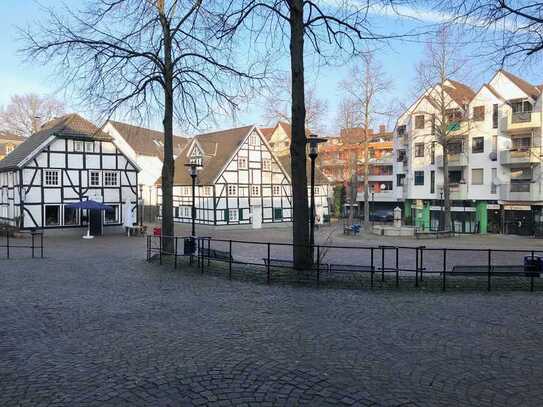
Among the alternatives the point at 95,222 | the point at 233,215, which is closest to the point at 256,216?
the point at 233,215

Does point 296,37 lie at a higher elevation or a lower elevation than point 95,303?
higher

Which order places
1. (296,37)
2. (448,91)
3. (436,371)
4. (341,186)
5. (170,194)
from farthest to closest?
(341,186)
(448,91)
(170,194)
(296,37)
(436,371)

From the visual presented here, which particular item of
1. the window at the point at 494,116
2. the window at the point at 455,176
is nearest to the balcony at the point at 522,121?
the window at the point at 494,116

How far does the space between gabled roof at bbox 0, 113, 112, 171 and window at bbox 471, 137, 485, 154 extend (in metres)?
31.6

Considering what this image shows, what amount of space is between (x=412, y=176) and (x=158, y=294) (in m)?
41.4

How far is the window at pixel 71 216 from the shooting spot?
3412 centimetres

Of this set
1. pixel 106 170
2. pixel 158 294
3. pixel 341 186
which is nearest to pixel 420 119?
pixel 341 186

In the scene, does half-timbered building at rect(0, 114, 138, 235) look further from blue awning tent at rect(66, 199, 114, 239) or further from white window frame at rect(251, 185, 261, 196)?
white window frame at rect(251, 185, 261, 196)

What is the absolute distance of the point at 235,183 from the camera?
147 feet

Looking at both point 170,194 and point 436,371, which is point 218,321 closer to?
point 436,371

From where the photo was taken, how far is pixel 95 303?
932 cm

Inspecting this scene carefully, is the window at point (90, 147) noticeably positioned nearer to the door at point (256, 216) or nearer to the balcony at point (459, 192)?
the door at point (256, 216)

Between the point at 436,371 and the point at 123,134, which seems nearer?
the point at 436,371

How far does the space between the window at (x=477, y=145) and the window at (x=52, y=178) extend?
35.2 m
